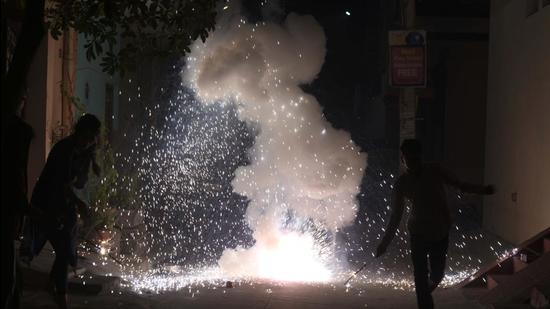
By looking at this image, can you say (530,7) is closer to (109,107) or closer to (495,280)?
(495,280)

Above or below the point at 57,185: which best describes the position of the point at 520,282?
below

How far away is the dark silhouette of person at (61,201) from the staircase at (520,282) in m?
3.97

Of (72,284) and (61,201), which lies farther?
(72,284)

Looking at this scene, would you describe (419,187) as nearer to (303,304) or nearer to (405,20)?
(303,304)

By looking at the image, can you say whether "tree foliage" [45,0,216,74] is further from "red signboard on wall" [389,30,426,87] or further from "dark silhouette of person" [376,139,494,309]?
"red signboard on wall" [389,30,426,87]

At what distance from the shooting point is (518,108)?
37.2 ft

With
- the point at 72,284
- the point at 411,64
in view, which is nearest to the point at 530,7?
the point at 411,64

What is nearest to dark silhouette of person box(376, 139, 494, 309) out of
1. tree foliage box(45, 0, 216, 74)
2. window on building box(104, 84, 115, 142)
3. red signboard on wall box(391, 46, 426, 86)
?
tree foliage box(45, 0, 216, 74)

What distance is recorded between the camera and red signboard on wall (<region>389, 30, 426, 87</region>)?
1062 centimetres

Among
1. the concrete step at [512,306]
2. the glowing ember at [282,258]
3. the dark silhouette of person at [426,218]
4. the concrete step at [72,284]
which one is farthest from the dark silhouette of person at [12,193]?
the glowing ember at [282,258]

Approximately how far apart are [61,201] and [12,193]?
995 mm

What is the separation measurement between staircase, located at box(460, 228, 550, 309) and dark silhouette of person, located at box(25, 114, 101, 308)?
3.97 m

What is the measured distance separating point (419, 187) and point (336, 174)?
12.5 ft

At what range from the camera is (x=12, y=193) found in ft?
14.3
